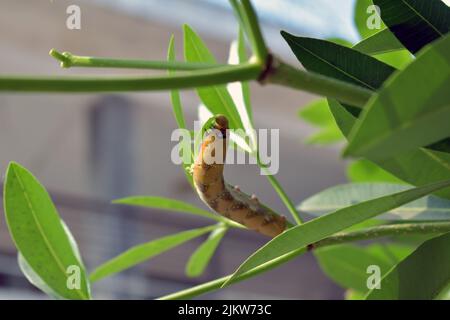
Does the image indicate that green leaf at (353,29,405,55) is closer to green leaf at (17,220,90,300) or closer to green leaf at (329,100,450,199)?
green leaf at (329,100,450,199)

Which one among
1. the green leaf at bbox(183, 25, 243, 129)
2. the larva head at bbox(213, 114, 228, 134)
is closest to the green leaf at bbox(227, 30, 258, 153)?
the green leaf at bbox(183, 25, 243, 129)

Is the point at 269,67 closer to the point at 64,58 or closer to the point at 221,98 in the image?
the point at 64,58

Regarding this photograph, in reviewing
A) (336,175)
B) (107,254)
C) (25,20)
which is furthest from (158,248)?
(336,175)

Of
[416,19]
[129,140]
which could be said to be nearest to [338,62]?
[416,19]

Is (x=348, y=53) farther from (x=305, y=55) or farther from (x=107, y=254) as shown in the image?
(x=107, y=254)

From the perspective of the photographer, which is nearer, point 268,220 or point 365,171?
point 268,220

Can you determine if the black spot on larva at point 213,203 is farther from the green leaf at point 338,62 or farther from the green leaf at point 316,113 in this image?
the green leaf at point 316,113
